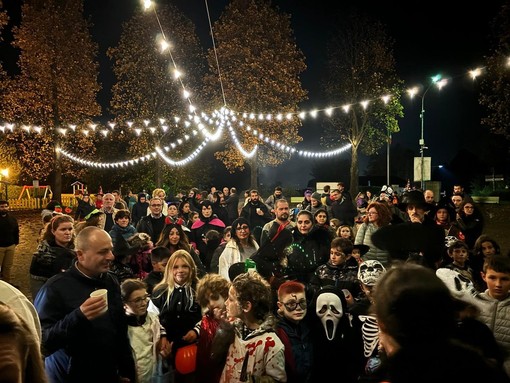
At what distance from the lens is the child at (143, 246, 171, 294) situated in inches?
205

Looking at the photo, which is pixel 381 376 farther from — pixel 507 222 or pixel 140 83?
pixel 140 83

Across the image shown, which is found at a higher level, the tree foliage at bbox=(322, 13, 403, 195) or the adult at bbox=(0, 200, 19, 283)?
the tree foliage at bbox=(322, 13, 403, 195)

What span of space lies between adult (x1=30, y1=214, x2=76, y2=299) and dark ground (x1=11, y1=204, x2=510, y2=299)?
373cm

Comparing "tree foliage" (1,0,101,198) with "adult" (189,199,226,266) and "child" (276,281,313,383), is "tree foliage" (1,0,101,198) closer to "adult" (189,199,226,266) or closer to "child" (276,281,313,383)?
"adult" (189,199,226,266)

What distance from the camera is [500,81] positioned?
766 inches

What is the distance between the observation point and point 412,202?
16.7ft

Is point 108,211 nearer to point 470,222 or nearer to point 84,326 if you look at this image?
point 84,326

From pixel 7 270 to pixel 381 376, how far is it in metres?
9.52

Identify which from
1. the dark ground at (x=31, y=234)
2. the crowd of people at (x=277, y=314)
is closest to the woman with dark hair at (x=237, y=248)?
the crowd of people at (x=277, y=314)

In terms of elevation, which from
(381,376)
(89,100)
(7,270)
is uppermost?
(89,100)

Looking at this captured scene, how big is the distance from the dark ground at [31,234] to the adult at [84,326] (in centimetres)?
588

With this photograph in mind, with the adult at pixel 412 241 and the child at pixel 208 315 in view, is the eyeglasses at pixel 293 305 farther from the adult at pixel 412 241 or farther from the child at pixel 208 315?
the adult at pixel 412 241

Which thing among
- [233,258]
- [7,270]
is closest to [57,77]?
[7,270]

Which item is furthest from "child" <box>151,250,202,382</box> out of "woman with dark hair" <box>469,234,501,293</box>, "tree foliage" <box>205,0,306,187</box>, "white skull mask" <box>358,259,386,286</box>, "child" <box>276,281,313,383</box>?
"tree foliage" <box>205,0,306,187</box>
